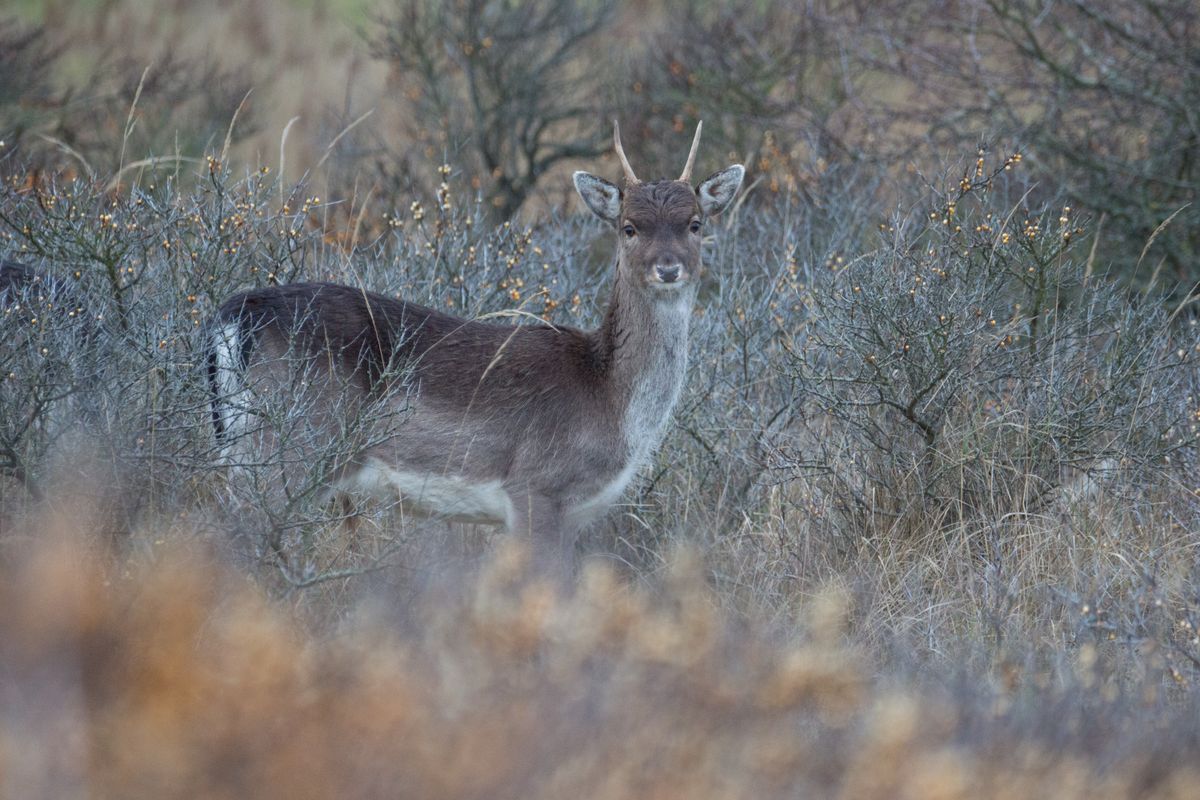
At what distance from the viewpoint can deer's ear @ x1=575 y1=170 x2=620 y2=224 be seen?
6188 mm

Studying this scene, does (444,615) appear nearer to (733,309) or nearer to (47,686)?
(47,686)

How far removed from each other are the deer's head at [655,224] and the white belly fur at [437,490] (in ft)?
3.37

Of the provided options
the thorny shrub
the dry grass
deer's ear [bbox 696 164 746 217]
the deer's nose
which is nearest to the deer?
the deer's nose

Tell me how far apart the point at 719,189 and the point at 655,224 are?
0.54 meters

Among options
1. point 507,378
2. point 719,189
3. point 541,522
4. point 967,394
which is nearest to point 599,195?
point 719,189

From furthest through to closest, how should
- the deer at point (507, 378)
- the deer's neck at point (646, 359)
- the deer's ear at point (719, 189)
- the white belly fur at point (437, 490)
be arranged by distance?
the deer's ear at point (719, 189) < the deer's neck at point (646, 359) < the white belly fur at point (437, 490) < the deer at point (507, 378)

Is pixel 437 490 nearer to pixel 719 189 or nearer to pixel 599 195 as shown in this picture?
pixel 599 195

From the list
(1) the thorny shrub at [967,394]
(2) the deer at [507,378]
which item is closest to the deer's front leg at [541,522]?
(2) the deer at [507,378]

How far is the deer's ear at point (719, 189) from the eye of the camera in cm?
634

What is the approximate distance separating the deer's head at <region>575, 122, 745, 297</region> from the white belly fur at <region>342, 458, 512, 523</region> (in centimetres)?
103

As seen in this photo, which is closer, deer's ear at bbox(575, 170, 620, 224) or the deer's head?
the deer's head

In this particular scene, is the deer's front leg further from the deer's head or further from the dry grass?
the dry grass

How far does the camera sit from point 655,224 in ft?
19.7

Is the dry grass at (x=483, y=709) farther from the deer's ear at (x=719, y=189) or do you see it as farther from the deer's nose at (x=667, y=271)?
the deer's ear at (x=719, y=189)
